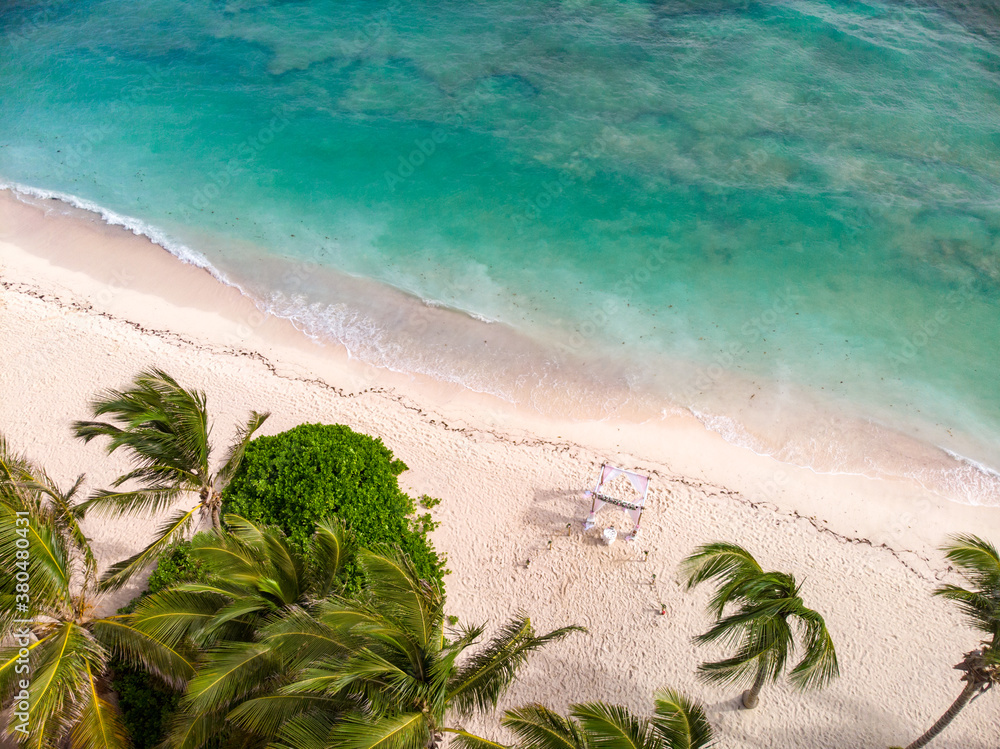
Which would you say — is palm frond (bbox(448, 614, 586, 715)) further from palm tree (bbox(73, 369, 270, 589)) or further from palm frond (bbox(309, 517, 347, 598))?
palm tree (bbox(73, 369, 270, 589))

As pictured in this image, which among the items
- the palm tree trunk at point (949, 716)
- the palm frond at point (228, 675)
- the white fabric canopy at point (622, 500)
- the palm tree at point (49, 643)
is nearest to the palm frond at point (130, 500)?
the palm tree at point (49, 643)

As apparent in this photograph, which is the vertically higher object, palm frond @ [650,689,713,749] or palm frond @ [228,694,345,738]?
palm frond @ [650,689,713,749]

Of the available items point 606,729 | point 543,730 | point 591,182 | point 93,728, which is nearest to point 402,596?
point 543,730

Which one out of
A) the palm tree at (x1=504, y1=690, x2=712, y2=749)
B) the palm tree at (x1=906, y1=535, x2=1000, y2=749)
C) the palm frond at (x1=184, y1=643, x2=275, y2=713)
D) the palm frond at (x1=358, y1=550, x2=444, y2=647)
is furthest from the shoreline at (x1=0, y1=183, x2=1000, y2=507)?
the palm frond at (x1=184, y1=643, x2=275, y2=713)

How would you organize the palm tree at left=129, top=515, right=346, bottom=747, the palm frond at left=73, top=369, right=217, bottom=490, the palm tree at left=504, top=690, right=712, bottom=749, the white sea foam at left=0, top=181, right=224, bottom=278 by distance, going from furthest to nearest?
the white sea foam at left=0, top=181, right=224, bottom=278 < the palm frond at left=73, top=369, right=217, bottom=490 < the palm tree at left=129, top=515, right=346, bottom=747 < the palm tree at left=504, top=690, right=712, bottom=749

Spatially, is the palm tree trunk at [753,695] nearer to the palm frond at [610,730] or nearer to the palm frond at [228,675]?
the palm frond at [610,730]

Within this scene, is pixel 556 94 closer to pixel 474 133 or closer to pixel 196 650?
pixel 474 133

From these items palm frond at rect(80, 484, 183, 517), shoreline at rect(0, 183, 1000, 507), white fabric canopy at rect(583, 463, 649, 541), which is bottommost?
shoreline at rect(0, 183, 1000, 507)
